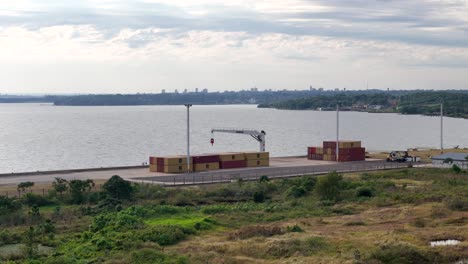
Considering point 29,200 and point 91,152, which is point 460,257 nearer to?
point 29,200

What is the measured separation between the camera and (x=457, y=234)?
31547mm

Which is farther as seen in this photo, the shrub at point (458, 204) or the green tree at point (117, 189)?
the green tree at point (117, 189)

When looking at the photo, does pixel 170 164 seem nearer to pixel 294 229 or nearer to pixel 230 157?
pixel 230 157

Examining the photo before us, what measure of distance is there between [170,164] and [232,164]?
7.65 meters

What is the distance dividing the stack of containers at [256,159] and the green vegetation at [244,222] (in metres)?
16.6

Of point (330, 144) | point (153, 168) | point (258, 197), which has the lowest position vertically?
point (258, 197)

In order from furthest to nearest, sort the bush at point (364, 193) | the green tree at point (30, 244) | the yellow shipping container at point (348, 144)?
1. the yellow shipping container at point (348, 144)
2. the bush at point (364, 193)
3. the green tree at point (30, 244)

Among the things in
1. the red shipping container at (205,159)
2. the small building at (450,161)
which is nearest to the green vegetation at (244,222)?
the small building at (450,161)

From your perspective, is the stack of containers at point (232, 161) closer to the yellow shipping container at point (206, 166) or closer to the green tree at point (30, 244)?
the yellow shipping container at point (206, 166)

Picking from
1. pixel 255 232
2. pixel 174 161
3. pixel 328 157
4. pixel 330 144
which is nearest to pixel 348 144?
pixel 330 144

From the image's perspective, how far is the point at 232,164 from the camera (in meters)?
71.9

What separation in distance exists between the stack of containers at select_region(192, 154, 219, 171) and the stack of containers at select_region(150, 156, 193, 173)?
2.60ft

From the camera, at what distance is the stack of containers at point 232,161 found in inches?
2810

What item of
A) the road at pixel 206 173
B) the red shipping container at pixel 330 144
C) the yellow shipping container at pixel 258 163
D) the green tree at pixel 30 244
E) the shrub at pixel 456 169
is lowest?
the road at pixel 206 173
